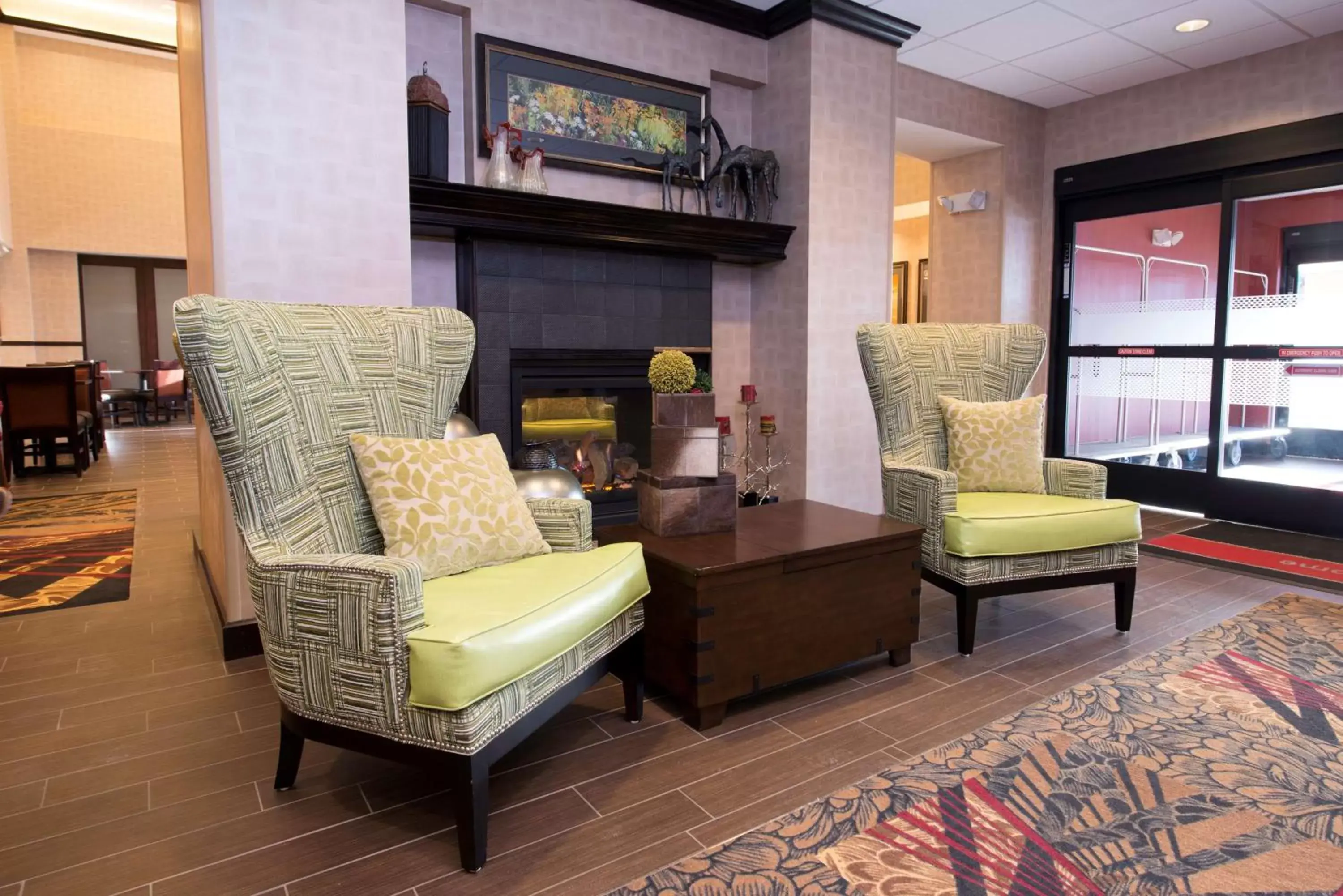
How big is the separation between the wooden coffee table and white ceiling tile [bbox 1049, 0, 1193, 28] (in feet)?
11.0

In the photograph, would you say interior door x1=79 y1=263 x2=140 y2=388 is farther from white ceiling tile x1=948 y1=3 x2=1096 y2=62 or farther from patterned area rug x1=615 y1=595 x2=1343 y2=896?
patterned area rug x1=615 y1=595 x2=1343 y2=896

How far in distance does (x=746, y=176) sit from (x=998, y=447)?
7.36 feet

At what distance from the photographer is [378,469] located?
2.03 meters

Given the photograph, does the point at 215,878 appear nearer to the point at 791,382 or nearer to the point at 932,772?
the point at 932,772

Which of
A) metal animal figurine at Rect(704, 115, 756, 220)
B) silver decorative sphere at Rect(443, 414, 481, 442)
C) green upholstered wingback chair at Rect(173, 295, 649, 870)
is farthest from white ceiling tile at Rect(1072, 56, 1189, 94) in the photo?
green upholstered wingback chair at Rect(173, 295, 649, 870)

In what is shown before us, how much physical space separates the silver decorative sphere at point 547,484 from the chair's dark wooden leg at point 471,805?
136cm

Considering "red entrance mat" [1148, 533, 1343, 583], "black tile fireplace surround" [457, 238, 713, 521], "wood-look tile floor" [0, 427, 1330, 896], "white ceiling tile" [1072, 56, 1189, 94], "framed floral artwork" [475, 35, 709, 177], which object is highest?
"white ceiling tile" [1072, 56, 1189, 94]

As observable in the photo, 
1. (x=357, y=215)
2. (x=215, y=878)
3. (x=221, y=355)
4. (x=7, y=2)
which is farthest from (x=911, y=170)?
(x=7, y=2)

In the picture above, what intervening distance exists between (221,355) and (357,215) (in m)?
1.19

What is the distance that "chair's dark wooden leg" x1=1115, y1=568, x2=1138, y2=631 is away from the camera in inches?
116

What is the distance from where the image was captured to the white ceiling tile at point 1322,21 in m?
4.24

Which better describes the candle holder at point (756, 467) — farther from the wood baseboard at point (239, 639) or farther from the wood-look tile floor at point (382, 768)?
the wood baseboard at point (239, 639)

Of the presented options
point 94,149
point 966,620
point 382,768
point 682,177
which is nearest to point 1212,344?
point 682,177

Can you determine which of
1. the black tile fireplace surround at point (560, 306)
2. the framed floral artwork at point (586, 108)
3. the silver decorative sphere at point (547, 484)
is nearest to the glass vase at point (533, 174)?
the framed floral artwork at point (586, 108)
